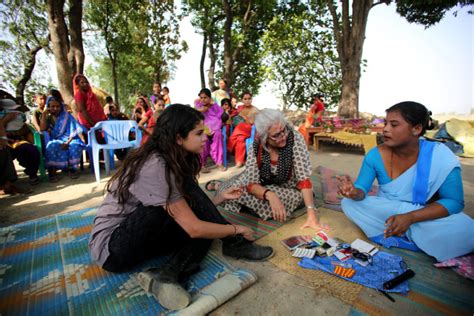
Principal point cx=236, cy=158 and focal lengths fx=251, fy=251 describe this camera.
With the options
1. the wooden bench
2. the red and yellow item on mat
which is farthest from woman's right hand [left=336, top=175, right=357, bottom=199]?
the wooden bench

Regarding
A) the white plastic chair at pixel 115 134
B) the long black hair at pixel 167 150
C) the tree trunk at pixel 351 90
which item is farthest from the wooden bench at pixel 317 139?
the long black hair at pixel 167 150

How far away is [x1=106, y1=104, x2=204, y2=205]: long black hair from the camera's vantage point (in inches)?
53.8

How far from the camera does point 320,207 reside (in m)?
2.73

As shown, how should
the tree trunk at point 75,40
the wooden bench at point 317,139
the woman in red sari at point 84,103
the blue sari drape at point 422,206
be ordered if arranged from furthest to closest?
the wooden bench at point 317,139
the tree trunk at point 75,40
the woman in red sari at point 84,103
the blue sari drape at point 422,206

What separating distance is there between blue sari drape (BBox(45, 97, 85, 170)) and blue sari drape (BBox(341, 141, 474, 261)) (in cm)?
441

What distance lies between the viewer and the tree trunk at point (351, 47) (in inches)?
316

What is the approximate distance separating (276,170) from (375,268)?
1.13 metres

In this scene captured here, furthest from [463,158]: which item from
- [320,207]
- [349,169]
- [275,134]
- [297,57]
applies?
[297,57]

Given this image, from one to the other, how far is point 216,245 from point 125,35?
50.0ft

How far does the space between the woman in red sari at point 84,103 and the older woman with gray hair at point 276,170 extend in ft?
12.1

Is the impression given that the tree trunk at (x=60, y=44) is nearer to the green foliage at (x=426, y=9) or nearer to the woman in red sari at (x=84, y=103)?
the woman in red sari at (x=84, y=103)

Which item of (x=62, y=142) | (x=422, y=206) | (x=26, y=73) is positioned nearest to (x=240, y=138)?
(x=62, y=142)

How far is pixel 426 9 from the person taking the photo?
355 inches

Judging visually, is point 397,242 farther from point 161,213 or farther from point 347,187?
point 161,213
